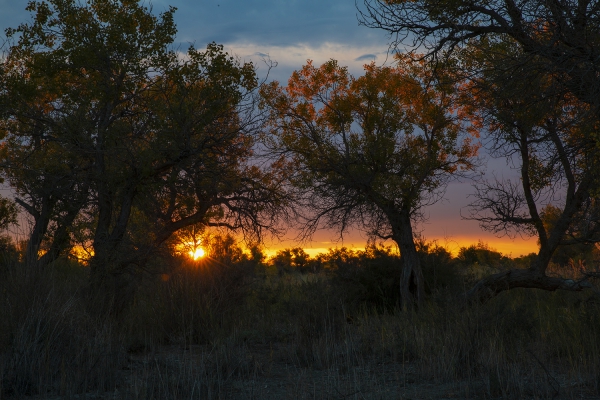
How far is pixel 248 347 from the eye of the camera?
11.0 meters

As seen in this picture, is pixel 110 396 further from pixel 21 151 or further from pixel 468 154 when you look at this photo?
pixel 21 151

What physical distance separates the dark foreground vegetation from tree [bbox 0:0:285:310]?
1313 mm

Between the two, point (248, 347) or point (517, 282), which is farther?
point (517, 282)

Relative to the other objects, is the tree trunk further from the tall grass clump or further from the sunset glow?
the tall grass clump

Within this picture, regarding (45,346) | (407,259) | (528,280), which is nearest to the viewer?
(45,346)

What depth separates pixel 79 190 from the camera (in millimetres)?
15711

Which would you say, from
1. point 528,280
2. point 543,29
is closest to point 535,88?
point 543,29

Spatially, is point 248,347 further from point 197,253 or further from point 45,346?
point 45,346

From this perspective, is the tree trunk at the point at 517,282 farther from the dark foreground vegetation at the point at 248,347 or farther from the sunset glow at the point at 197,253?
the sunset glow at the point at 197,253

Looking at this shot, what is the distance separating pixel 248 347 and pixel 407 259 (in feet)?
23.6

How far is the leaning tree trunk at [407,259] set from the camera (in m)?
16.7

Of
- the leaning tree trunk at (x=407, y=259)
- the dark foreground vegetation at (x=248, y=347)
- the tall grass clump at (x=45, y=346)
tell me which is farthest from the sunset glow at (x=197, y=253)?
the leaning tree trunk at (x=407, y=259)

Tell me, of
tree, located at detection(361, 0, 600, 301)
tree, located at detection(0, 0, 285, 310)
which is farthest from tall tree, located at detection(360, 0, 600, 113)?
tree, located at detection(0, 0, 285, 310)

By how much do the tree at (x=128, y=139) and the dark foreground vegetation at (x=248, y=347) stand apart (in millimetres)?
1313
